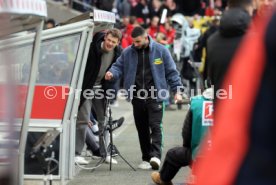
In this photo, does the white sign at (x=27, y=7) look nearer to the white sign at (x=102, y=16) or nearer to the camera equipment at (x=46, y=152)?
the camera equipment at (x=46, y=152)

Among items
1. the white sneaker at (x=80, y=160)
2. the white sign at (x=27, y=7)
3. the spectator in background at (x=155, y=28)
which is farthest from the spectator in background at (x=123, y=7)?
the white sign at (x=27, y=7)

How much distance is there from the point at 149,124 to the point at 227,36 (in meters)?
5.20

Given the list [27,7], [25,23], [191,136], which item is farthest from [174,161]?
[27,7]

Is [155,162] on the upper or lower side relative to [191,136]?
lower

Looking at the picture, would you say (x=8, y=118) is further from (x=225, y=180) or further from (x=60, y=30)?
(x=60, y=30)

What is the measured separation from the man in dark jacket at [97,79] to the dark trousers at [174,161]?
7.81ft

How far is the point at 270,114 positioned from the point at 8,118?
2064 millimetres

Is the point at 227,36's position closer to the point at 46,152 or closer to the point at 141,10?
the point at 46,152

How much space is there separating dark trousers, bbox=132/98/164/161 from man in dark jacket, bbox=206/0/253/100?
193 inches

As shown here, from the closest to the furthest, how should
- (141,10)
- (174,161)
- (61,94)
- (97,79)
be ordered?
(174,161) → (61,94) → (97,79) → (141,10)

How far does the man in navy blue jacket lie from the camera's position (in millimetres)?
11016

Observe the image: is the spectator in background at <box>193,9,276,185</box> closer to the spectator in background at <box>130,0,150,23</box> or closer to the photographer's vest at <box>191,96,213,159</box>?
the photographer's vest at <box>191,96,213,159</box>

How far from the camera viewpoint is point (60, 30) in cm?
929

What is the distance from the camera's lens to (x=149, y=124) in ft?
36.8
